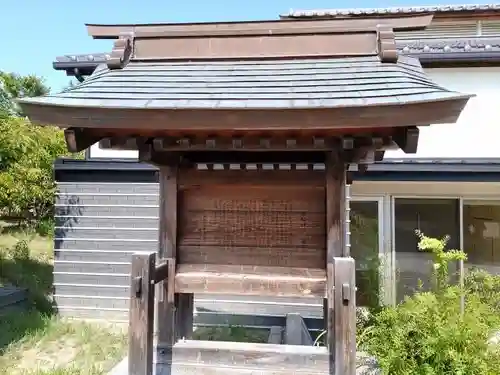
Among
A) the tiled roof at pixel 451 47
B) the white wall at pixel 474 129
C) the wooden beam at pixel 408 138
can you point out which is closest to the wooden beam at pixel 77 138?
the wooden beam at pixel 408 138

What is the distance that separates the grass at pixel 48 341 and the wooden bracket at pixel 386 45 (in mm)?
3866

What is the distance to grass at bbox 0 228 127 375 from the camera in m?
4.30

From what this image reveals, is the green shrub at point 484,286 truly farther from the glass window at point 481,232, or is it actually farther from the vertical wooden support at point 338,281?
the vertical wooden support at point 338,281

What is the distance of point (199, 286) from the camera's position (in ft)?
9.25

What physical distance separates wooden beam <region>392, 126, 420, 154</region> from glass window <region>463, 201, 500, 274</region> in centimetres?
396

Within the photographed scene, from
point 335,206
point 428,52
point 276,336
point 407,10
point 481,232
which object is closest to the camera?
point 335,206

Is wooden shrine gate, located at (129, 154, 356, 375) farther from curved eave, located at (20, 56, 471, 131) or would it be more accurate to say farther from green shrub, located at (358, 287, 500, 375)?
green shrub, located at (358, 287, 500, 375)

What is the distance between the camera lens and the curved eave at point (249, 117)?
215 cm

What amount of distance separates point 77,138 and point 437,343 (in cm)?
303

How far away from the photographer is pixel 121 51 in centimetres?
295

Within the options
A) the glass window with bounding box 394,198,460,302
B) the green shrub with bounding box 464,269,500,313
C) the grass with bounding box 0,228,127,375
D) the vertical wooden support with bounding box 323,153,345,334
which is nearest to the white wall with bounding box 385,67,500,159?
the glass window with bounding box 394,198,460,302

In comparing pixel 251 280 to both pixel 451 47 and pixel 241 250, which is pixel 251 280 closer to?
pixel 241 250

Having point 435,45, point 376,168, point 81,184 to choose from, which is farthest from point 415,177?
point 81,184

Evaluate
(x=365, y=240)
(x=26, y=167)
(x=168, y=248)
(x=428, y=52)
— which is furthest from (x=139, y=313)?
(x=26, y=167)
